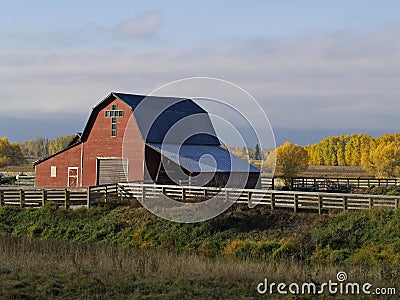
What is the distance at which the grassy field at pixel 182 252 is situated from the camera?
13.4 metres

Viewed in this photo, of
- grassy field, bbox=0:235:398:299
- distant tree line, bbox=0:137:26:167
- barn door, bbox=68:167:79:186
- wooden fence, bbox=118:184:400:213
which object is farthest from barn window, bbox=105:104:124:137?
distant tree line, bbox=0:137:26:167

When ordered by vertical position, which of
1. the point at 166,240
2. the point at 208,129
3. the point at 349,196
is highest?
the point at 208,129

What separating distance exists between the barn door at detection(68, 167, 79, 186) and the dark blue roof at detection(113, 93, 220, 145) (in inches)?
Result: 218

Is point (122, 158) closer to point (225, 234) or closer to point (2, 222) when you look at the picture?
A: point (2, 222)

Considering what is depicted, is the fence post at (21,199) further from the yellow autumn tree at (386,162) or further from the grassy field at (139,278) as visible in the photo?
the yellow autumn tree at (386,162)

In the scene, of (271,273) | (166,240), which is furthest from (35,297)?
(166,240)

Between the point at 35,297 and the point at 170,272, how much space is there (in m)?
3.83

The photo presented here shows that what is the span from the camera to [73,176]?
40781 millimetres

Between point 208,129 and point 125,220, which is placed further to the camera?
point 208,129

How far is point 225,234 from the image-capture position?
83.2 ft

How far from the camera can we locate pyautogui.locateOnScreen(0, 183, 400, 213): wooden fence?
83.5ft

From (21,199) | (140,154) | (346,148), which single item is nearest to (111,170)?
(140,154)

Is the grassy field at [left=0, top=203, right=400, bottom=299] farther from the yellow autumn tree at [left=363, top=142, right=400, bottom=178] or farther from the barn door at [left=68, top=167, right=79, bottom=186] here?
the yellow autumn tree at [left=363, top=142, right=400, bottom=178]

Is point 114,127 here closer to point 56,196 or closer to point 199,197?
point 56,196
